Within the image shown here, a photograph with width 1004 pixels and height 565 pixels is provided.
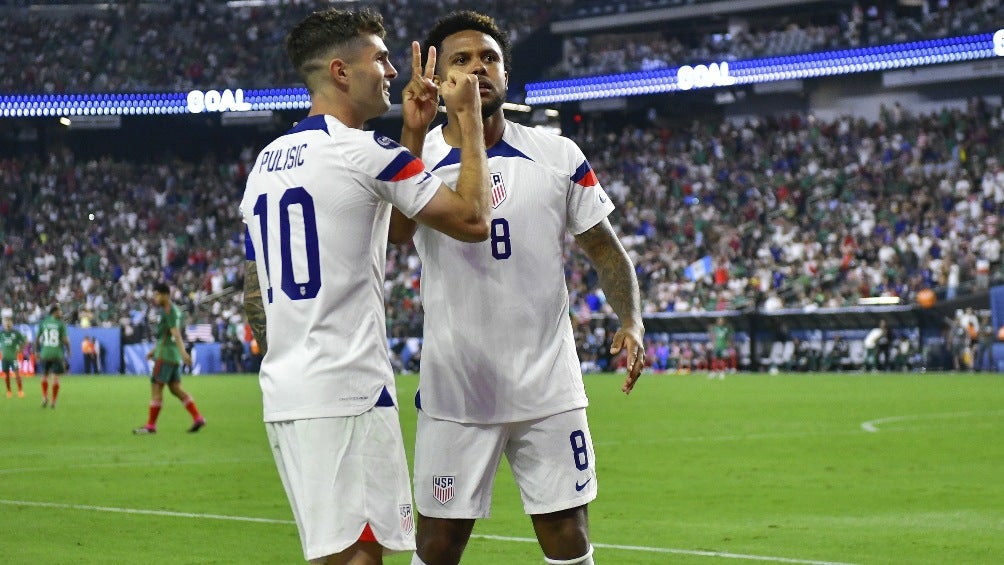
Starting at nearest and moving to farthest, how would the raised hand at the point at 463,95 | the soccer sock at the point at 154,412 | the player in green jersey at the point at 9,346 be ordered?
1. the raised hand at the point at 463,95
2. the soccer sock at the point at 154,412
3. the player in green jersey at the point at 9,346

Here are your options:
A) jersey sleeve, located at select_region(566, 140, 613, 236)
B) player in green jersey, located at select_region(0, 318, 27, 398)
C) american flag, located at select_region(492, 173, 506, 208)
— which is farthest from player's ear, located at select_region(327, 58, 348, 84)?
player in green jersey, located at select_region(0, 318, 27, 398)

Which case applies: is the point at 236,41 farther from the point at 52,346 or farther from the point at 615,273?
the point at 615,273

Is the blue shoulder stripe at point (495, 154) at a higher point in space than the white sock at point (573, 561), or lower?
higher

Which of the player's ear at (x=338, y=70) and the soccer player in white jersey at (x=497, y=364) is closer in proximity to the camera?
the player's ear at (x=338, y=70)

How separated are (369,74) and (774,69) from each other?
41041 millimetres

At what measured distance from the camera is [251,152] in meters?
55.7

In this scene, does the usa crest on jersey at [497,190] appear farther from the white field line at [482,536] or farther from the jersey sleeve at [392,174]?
the white field line at [482,536]

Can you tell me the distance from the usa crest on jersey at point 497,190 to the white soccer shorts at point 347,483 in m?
1.14

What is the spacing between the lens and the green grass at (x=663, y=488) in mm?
9078

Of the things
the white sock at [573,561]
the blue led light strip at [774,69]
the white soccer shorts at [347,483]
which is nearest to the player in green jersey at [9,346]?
the blue led light strip at [774,69]

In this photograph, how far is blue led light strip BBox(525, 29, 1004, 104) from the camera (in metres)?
40.4

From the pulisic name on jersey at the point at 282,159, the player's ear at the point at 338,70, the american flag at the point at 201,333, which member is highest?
the player's ear at the point at 338,70

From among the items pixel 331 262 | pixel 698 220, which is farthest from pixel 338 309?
pixel 698 220

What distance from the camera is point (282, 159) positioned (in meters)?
4.32
